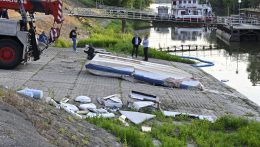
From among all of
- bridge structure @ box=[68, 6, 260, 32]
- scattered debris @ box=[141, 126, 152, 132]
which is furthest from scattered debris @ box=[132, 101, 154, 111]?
bridge structure @ box=[68, 6, 260, 32]

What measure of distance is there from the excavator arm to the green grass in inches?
307

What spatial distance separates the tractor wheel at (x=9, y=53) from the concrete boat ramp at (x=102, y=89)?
13.5 inches

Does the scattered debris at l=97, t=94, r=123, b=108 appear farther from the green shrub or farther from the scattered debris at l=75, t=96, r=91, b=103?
the green shrub

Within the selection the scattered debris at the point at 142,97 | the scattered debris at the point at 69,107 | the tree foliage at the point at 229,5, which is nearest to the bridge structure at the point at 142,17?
the tree foliage at the point at 229,5

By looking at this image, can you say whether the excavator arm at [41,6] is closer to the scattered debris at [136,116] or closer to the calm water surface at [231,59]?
the scattered debris at [136,116]

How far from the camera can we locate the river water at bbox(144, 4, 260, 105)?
1208 inches

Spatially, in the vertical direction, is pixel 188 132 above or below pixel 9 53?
below

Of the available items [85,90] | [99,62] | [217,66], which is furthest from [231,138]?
[217,66]

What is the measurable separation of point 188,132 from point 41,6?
9.99m

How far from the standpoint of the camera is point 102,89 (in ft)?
56.5

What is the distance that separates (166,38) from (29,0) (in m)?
50.4

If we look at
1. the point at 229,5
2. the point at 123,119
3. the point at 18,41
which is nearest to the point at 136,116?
the point at 123,119

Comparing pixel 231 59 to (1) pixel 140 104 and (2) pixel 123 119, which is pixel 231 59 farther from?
(2) pixel 123 119

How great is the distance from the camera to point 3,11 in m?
20.9
